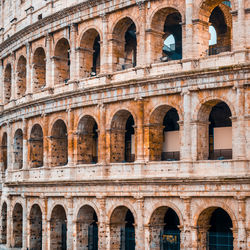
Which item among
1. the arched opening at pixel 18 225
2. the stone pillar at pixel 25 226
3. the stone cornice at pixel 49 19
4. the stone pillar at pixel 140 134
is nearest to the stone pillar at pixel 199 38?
the stone pillar at pixel 140 134

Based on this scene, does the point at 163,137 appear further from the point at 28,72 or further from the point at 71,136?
the point at 28,72

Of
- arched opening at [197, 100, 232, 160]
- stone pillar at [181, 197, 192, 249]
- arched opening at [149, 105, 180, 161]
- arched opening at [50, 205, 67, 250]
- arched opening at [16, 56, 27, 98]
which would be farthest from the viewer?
arched opening at [16, 56, 27, 98]

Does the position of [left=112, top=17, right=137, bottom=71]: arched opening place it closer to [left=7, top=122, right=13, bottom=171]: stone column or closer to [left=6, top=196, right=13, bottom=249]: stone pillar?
[left=7, top=122, right=13, bottom=171]: stone column

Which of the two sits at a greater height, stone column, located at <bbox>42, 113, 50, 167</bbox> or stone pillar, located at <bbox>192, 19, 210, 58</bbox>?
stone pillar, located at <bbox>192, 19, 210, 58</bbox>

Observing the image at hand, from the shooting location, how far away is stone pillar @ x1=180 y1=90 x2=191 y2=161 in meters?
26.4

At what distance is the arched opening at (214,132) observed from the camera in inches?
1041

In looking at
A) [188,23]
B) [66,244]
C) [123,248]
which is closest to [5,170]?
[66,244]

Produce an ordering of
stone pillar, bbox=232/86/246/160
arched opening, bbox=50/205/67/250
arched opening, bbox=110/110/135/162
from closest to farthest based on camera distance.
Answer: stone pillar, bbox=232/86/246/160
arched opening, bbox=110/110/135/162
arched opening, bbox=50/205/67/250

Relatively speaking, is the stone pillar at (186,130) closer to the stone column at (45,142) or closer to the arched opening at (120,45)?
the arched opening at (120,45)

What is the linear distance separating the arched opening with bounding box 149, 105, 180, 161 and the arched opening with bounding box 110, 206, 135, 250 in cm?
329

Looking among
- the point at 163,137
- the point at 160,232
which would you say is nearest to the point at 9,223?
the point at 160,232

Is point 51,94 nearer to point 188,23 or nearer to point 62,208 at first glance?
point 62,208

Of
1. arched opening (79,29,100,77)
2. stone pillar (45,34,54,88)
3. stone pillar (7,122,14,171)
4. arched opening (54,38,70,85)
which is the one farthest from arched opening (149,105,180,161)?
stone pillar (7,122,14,171)

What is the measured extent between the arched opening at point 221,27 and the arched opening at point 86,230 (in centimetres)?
1044
